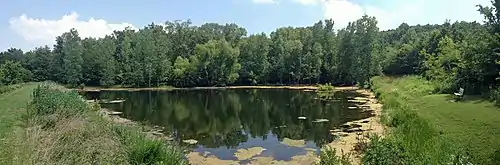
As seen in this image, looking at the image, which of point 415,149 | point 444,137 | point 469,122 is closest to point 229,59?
point 469,122

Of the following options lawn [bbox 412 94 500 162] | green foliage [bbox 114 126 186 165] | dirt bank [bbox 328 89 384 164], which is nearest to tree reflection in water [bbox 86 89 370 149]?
dirt bank [bbox 328 89 384 164]

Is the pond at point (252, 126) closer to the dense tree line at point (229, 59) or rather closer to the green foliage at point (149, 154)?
the green foliage at point (149, 154)

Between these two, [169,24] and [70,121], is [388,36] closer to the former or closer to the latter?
[169,24]

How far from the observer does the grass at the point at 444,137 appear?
12.9 metres

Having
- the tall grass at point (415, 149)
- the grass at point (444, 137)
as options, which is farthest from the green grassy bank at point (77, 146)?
the grass at point (444, 137)

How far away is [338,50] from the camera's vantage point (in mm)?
79875

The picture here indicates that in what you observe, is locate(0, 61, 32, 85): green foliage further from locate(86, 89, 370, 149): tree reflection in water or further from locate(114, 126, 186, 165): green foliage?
locate(114, 126, 186, 165): green foliage

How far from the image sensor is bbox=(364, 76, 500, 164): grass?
1286cm

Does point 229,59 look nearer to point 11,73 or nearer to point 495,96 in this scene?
point 11,73

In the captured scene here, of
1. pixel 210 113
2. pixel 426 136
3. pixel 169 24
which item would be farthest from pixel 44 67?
pixel 426 136

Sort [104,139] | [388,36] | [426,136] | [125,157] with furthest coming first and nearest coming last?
[388,36] < [426,136] < [104,139] < [125,157]

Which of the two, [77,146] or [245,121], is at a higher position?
[77,146]

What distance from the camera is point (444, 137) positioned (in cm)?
1585

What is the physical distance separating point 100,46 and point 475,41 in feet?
241
